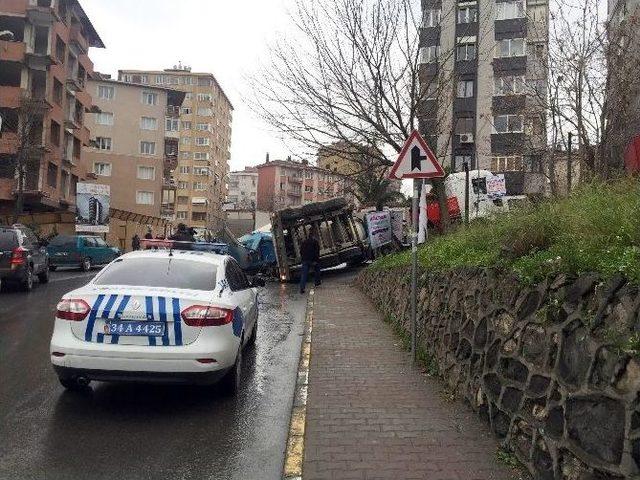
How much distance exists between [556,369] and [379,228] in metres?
20.4

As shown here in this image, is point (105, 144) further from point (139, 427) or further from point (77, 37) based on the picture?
point (139, 427)

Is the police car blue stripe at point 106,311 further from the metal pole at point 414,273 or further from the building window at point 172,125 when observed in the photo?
the building window at point 172,125

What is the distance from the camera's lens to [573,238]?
4586 mm

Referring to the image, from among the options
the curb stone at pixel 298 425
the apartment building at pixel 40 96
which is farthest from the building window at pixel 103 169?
the curb stone at pixel 298 425

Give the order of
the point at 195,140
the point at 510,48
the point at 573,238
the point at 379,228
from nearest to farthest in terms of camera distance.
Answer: the point at 573,238, the point at 379,228, the point at 510,48, the point at 195,140

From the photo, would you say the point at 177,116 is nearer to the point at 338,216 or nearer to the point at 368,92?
the point at 338,216

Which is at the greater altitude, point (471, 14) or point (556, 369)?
point (471, 14)

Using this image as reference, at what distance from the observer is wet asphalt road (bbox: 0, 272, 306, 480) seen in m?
4.39

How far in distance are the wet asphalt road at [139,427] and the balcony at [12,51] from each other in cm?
3536

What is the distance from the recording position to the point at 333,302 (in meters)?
15.1

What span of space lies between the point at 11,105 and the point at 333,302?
99.3 ft

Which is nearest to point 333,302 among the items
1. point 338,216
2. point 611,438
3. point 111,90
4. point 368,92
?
point 368,92

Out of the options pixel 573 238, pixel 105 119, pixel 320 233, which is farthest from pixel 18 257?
pixel 105 119

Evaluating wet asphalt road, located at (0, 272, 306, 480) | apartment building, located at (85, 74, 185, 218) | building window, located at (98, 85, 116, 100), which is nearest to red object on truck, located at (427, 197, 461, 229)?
wet asphalt road, located at (0, 272, 306, 480)
